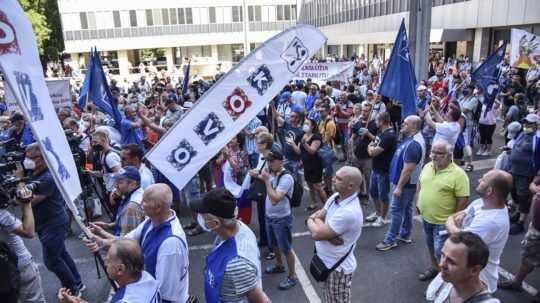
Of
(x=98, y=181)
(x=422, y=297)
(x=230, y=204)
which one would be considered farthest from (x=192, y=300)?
(x=98, y=181)

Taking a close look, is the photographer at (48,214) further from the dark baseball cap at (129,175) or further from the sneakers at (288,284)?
the sneakers at (288,284)

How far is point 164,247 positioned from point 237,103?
6.27 feet

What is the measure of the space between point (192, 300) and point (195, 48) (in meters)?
52.1

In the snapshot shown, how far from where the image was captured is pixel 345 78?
13.5 meters

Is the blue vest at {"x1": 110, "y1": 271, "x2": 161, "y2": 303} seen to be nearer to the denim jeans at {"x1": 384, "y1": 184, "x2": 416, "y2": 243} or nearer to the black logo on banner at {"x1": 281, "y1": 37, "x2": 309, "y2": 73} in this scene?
the black logo on banner at {"x1": 281, "y1": 37, "x2": 309, "y2": 73}

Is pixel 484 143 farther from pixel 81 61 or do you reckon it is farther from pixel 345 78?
pixel 81 61

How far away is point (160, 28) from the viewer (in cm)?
4978

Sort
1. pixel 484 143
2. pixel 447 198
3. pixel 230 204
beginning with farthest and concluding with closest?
pixel 484 143
pixel 447 198
pixel 230 204

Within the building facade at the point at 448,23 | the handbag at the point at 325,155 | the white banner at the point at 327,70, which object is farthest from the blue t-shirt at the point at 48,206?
the building facade at the point at 448,23

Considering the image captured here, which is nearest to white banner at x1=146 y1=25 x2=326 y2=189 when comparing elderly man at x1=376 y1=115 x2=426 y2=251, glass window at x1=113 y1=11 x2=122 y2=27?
elderly man at x1=376 y1=115 x2=426 y2=251

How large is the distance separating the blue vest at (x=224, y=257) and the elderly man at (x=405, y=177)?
9.97 feet

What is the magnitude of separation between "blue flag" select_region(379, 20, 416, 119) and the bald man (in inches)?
136

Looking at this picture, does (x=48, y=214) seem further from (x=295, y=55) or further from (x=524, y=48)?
(x=524, y=48)

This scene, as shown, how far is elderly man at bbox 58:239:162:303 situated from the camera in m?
2.52
